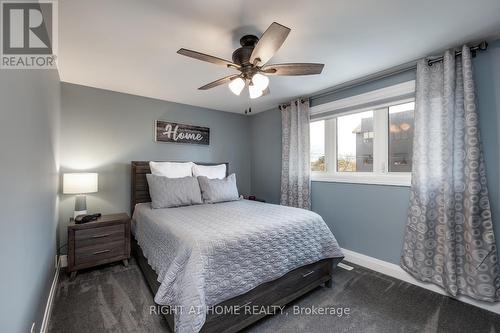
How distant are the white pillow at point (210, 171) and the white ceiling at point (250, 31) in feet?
4.44

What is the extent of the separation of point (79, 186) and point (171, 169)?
1062 millimetres

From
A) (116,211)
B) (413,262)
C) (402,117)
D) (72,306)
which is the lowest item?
(72,306)

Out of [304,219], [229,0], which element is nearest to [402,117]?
[304,219]

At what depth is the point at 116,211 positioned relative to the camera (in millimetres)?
3090

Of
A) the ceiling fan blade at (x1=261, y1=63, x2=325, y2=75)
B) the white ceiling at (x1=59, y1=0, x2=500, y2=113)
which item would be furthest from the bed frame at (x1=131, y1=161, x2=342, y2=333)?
the white ceiling at (x1=59, y1=0, x2=500, y2=113)

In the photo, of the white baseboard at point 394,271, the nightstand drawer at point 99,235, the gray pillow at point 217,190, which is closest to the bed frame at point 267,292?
the nightstand drawer at point 99,235

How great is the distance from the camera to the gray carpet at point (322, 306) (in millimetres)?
1695

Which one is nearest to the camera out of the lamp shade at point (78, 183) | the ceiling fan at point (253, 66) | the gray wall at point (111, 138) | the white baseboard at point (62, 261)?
the ceiling fan at point (253, 66)

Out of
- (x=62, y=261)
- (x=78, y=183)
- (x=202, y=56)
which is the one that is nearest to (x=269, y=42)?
(x=202, y=56)

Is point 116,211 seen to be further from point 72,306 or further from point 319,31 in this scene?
point 319,31

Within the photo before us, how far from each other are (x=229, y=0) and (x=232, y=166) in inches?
121

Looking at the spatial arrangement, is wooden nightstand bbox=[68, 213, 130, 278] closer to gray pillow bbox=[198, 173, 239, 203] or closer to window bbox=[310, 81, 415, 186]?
gray pillow bbox=[198, 173, 239, 203]

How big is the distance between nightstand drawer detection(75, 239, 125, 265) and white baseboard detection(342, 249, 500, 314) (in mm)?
2799

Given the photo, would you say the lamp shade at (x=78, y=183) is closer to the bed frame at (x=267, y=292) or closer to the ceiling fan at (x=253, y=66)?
the bed frame at (x=267, y=292)
